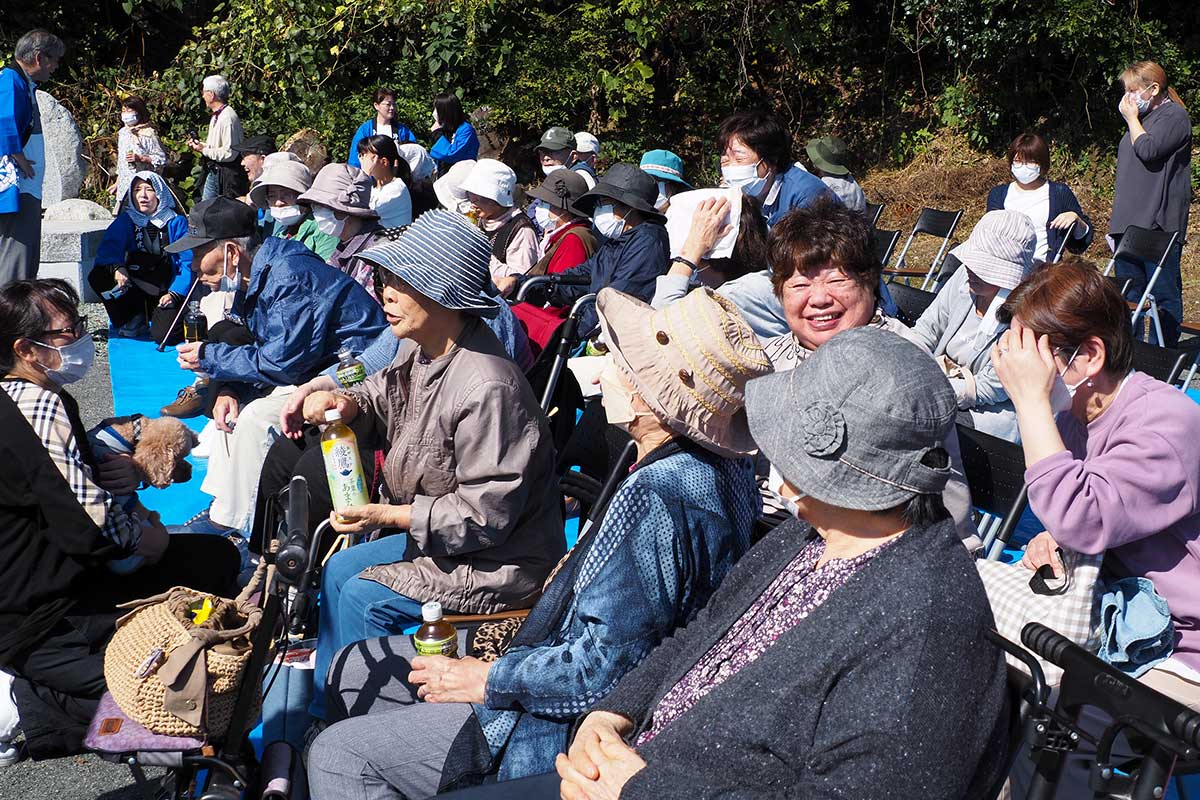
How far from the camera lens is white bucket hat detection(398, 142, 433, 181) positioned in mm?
10438

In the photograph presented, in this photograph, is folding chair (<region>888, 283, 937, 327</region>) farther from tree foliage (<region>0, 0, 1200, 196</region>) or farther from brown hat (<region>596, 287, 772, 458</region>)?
tree foliage (<region>0, 0, 1200, 196</region>)

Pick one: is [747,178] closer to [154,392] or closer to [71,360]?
[71,360]

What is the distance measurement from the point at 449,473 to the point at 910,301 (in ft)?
13.0

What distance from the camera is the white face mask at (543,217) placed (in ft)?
25.2

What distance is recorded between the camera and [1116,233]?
7.96 m

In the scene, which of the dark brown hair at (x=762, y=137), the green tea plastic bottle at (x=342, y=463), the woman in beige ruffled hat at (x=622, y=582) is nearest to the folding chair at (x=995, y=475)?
the woman in beige ruffled hat at (x=622, y=582)

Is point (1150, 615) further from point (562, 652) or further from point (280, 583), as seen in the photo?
point (280, 583)

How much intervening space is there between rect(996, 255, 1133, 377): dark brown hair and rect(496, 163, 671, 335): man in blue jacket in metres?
2.84

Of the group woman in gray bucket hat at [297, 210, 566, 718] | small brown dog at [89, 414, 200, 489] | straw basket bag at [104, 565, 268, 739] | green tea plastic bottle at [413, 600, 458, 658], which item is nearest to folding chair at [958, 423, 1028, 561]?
woman in gray bucket hat at [297, 210, 566, 718]

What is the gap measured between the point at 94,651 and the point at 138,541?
0.33 m

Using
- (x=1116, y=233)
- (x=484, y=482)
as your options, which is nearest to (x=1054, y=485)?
(x=484, y=482)

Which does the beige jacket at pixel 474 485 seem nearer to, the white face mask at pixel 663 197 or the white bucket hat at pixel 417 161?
the white face mask at pixel 663 197

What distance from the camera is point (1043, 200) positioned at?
313 inches

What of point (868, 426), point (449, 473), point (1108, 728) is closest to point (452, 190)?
point (449, 473)
